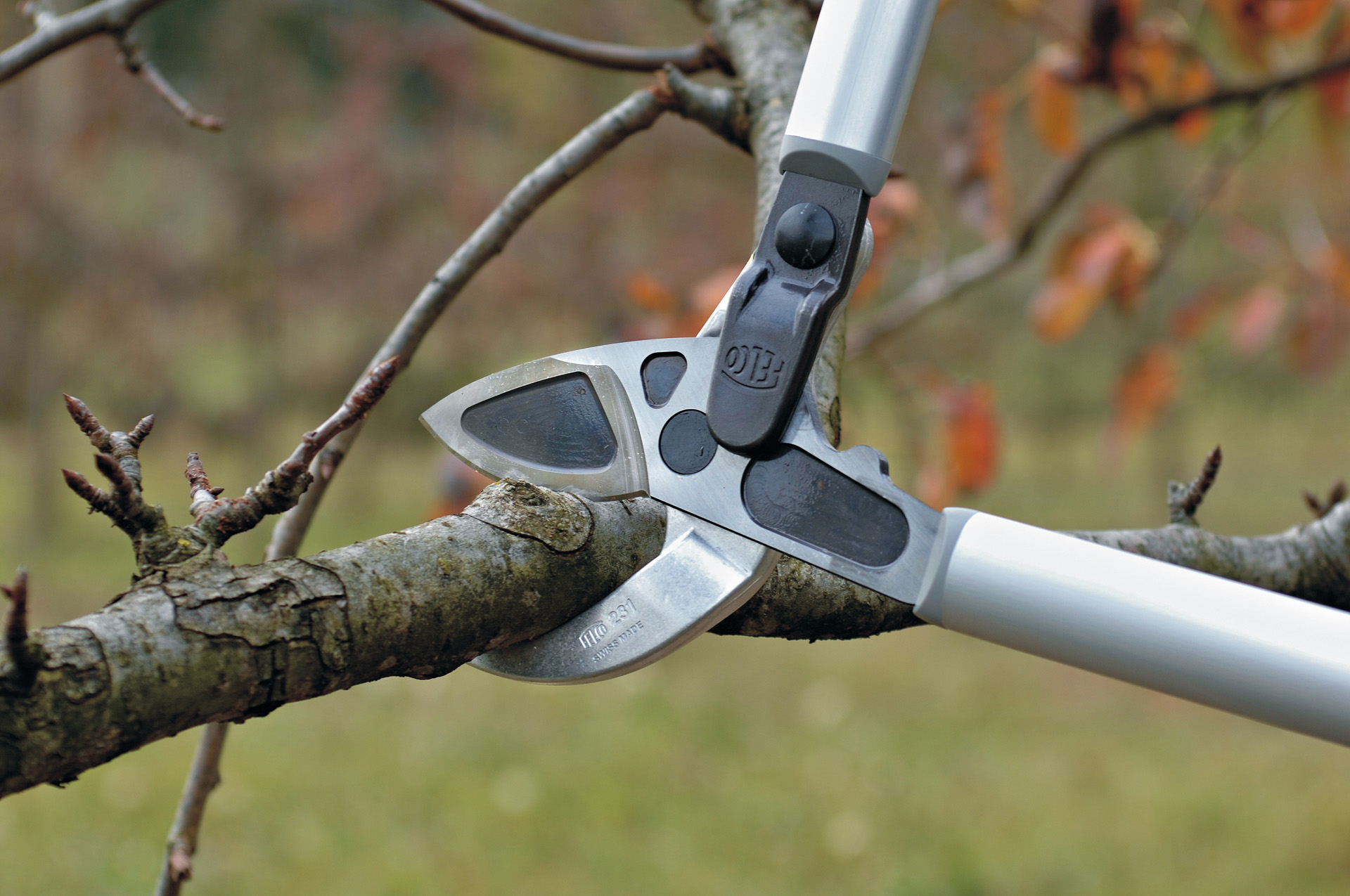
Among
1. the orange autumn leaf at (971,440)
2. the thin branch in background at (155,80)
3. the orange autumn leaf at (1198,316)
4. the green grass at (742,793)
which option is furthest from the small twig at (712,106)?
the green grass at (742,793)

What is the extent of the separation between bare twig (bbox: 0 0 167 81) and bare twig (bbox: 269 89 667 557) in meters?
0.62

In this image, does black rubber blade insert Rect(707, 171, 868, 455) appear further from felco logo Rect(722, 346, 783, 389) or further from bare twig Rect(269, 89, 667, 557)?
bare twig Rect(269, 89, 667, 557)

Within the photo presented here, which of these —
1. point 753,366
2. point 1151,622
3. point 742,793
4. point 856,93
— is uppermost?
point 856,93

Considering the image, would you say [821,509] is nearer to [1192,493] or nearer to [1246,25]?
[1192,493]

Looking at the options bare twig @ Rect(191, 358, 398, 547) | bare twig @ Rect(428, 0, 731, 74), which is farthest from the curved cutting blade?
bare twig @ Rect(428, 0, 731, 74)

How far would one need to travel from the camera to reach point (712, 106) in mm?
1409

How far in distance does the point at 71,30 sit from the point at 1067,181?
2.06 meters

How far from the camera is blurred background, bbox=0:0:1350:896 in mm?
3238

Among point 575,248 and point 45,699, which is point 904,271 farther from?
point 45,699

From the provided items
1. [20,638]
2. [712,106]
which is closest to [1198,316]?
[712,106]

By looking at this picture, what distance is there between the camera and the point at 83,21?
1.40m

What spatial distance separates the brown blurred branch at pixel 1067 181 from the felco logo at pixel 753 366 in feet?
4.75

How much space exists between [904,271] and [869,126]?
30.9ft

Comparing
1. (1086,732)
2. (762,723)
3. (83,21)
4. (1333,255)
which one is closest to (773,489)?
(83,21)
